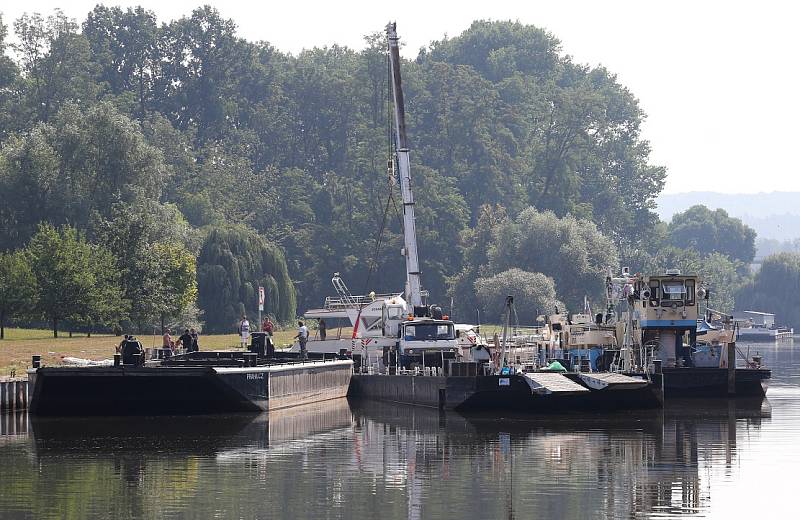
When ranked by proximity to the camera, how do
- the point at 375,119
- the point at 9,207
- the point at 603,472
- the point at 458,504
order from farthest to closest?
the point at 375,119
the point at 9,207
the point at 603,472
the point at 458,504

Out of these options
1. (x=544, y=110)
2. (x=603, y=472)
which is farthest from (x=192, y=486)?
(x=544, y=110)

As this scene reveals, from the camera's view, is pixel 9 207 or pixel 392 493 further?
pixel 9 207

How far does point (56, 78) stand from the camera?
155875mm

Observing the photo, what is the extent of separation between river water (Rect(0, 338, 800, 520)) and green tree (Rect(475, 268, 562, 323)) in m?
77.4

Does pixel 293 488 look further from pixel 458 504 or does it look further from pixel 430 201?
pixel 430 201

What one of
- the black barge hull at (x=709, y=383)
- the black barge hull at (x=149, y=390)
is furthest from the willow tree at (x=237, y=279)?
the black barge hull at (x=149, y=390)

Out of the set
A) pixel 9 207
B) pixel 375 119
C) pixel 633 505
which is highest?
pixel 375 119

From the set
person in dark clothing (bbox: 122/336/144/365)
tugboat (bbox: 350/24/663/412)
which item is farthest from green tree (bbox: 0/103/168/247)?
person in dark clothing (bbox: 122/336/144/365)

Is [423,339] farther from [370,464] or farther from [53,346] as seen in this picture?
[370,464]

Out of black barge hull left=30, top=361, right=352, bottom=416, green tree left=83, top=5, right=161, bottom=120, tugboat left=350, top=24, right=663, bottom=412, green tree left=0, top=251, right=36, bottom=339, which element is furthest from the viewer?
green tree left=83, top=5, right=161, bottom=120

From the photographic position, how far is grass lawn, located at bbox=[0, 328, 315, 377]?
218 ft

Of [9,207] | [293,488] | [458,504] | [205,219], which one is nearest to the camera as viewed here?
[458,504]

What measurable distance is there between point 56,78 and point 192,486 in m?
123

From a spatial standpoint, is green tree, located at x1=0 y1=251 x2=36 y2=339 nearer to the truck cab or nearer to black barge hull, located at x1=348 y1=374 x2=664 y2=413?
the truck cab
